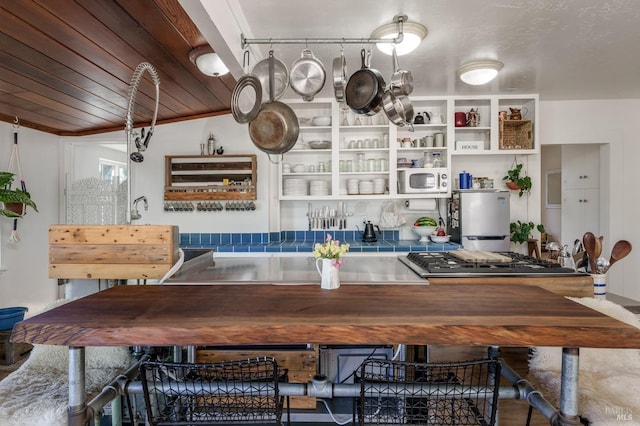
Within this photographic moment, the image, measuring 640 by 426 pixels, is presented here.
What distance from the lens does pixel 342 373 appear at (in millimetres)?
2064

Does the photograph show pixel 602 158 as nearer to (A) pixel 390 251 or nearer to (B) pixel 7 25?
(A) pixel 390 251

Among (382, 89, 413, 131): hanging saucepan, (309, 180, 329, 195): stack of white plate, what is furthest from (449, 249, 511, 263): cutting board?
(309, 180, 329, 195): stack of white plate

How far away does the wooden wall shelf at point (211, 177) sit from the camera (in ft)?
11.9

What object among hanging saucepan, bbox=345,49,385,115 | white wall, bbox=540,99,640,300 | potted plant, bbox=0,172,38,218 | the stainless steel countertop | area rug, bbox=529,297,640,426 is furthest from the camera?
white wall, bbox=540,99,640,300

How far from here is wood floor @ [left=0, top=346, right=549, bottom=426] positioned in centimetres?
164

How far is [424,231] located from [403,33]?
2057 mm

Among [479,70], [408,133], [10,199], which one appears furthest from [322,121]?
[10,199]

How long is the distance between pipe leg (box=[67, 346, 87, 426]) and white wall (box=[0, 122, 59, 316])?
315cm

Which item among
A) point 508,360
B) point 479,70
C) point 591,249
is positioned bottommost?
point 508,360

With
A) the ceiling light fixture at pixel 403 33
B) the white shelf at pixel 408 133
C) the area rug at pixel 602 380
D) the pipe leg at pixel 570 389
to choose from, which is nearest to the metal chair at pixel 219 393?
the pipe leg at pixel 570 389

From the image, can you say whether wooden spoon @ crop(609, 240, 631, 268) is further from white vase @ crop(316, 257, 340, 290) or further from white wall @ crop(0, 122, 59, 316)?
white wall @ crop(0, 122, 59, 316)

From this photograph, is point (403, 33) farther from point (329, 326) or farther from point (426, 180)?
point (329, 326)

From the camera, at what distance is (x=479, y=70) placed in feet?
9.65

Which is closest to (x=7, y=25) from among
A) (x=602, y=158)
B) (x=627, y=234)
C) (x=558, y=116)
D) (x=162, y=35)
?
(x=162, y=35)
